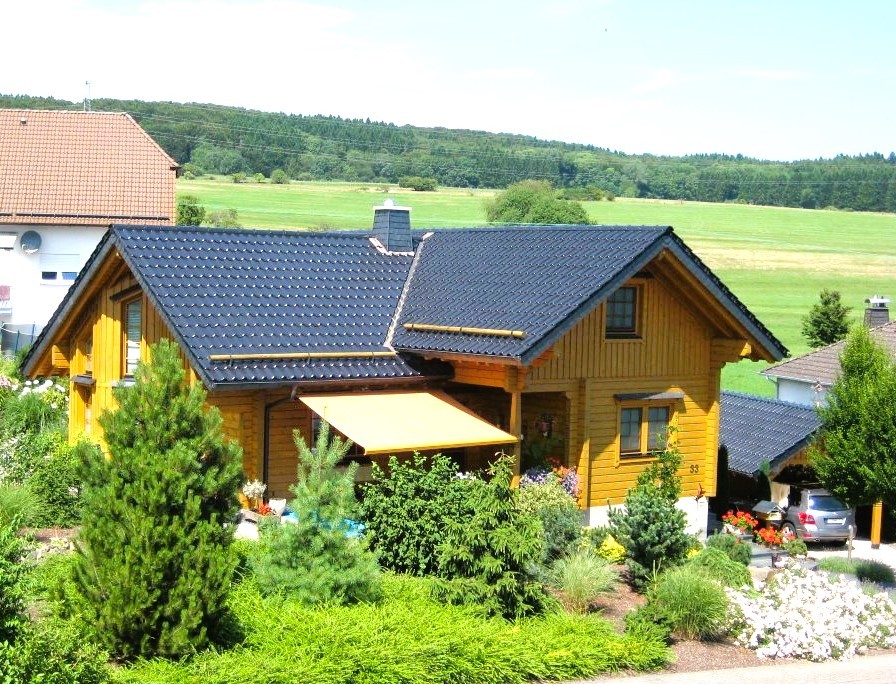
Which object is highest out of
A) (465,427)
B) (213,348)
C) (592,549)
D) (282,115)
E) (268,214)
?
(282,115)

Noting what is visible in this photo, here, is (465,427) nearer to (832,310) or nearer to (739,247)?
(832,310)

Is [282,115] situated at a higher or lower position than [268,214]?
higher

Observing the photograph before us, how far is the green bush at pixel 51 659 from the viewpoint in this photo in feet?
32.2

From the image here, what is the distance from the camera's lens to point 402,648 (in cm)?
1205

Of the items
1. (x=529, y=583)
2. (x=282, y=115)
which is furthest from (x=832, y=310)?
(x=282, y=115)

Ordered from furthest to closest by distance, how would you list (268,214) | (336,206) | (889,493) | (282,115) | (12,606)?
(282,115), (336,206), (268,214), (889,493), (12,606)

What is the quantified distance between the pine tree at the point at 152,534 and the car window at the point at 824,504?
1673 cm

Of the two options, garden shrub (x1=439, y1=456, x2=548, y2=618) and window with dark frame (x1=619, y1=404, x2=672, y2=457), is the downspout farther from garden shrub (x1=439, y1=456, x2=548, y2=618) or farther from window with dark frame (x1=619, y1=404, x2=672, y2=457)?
window with dark frame (x1=619, y1=404, x2=672, y2=457)

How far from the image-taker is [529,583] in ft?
47.3

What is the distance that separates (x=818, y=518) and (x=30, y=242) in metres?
35.0

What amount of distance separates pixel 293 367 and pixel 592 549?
554 cm

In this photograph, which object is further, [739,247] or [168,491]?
[739,247]

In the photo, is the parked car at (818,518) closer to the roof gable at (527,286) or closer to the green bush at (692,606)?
the roof gable at (527,286)

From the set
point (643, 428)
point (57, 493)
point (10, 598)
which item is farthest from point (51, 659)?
point (643, 428)
